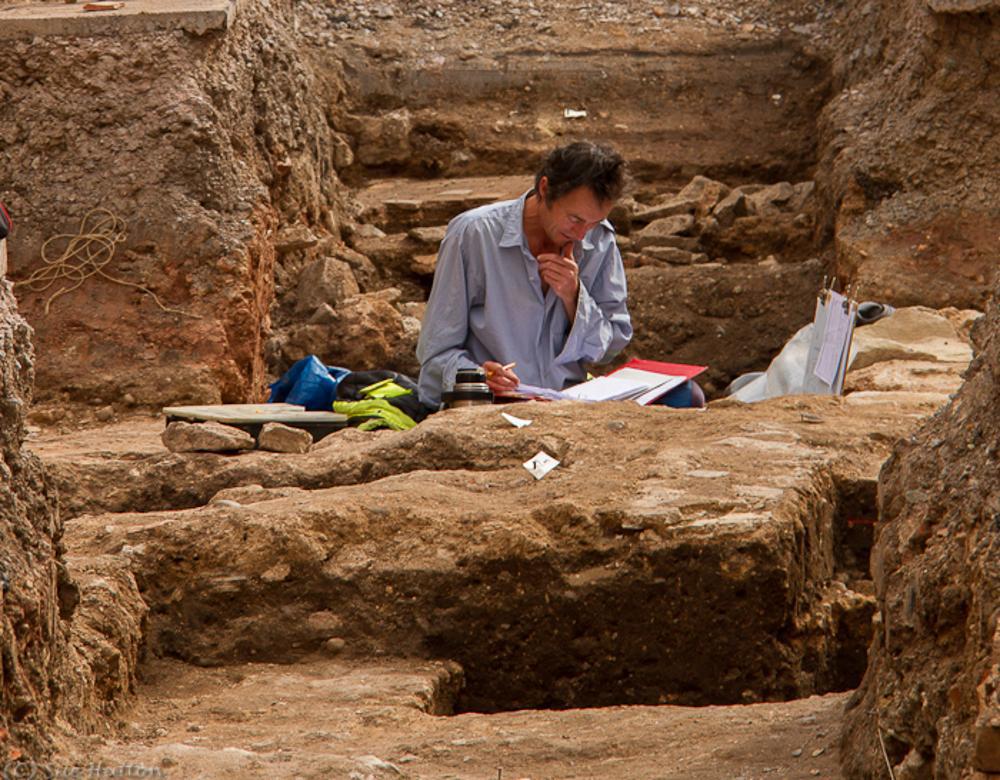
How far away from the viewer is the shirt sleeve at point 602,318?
17.2ft

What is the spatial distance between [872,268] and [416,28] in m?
3.46

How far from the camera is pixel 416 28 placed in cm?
902

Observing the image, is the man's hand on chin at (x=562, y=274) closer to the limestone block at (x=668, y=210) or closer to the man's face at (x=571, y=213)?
the man's face at (x=571, y=213)

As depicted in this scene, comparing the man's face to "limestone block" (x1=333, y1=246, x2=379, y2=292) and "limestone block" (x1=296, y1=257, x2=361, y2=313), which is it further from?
"limestone block" (x1=333, y1=246, x2=379, y2=292)

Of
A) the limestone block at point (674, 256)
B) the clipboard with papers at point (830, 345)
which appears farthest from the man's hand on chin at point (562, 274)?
the limestone block at point (674, 256)

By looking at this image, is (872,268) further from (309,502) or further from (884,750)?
(884,750)

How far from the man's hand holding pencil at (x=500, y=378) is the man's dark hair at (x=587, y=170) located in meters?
0.57

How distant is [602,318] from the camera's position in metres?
5.33

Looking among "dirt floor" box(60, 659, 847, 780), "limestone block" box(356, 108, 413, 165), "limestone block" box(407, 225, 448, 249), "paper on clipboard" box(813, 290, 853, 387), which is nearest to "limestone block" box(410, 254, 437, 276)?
"limestone block" box(407, 225, 448, 249)

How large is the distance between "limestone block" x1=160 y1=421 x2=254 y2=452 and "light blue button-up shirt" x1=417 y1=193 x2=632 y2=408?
85cm

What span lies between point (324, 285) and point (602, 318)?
6.56 ft

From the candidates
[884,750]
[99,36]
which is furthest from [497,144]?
[884,750]

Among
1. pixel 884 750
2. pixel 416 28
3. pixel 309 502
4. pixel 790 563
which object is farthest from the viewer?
pixel 416 28

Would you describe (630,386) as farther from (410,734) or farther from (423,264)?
(423,264)
